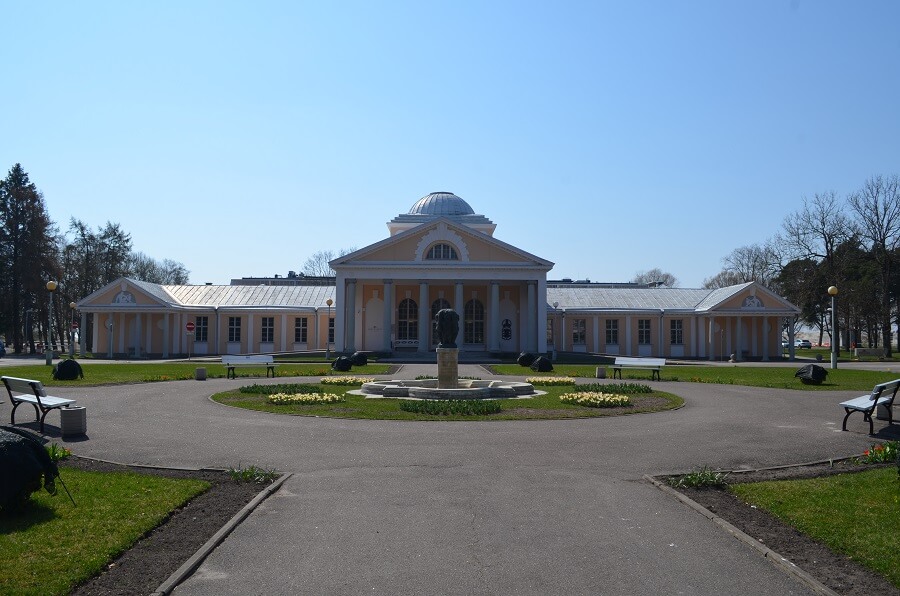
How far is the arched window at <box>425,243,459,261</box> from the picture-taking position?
50812mm

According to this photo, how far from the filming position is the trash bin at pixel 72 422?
1388 cm

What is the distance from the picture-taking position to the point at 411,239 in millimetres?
50562

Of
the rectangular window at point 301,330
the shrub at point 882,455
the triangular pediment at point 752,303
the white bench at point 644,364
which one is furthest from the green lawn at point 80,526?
the triangular pediment at point 752,303

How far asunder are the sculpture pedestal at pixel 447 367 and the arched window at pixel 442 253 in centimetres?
2829

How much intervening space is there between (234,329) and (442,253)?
17.9 meters

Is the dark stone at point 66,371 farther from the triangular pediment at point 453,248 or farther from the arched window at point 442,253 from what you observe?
the arched window at point 442,253

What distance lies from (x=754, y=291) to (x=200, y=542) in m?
52.7

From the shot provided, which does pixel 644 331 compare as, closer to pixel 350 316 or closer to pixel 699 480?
pixel 350 316

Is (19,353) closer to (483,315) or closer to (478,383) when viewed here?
(483,315)

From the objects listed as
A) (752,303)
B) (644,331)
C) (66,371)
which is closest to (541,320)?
(644,331)

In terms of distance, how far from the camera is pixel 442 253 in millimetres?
50906

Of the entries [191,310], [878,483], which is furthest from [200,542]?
[191,310]

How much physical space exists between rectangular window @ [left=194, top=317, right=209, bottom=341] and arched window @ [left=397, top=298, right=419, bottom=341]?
14704 mm

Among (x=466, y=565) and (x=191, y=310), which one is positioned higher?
(x=191, y=310)
